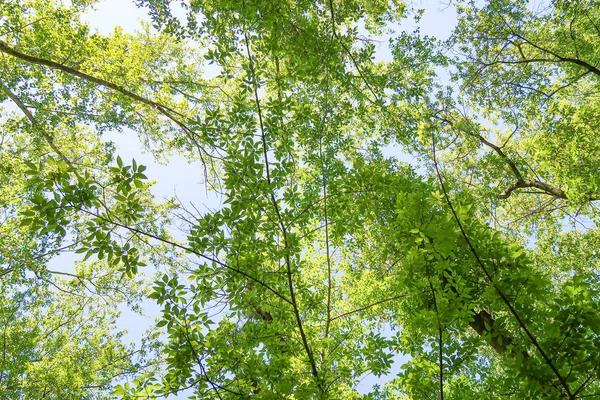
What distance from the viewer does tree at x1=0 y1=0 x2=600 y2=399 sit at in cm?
211

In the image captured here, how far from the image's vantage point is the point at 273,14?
3.20 m

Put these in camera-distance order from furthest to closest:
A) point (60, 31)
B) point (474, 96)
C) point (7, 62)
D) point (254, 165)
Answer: point (474, 96) → point (7, 62) → point (60, 31) → point (254, 165)

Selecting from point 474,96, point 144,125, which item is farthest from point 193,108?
point 474,96

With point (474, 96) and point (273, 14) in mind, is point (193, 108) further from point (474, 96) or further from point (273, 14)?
point (474, 96)

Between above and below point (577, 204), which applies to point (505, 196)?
above

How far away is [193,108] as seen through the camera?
7844mm

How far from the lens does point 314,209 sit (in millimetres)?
3016

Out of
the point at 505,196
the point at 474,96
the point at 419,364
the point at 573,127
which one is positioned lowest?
the point at 419,364

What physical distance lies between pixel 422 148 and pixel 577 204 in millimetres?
2538

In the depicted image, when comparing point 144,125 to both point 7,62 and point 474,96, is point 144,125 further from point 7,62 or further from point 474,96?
point 474,96

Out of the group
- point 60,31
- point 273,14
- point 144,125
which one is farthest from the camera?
point 144,125

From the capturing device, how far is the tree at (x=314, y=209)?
211 centimetres

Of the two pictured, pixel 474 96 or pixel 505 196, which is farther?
pixel 505 196

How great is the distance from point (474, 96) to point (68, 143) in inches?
356
